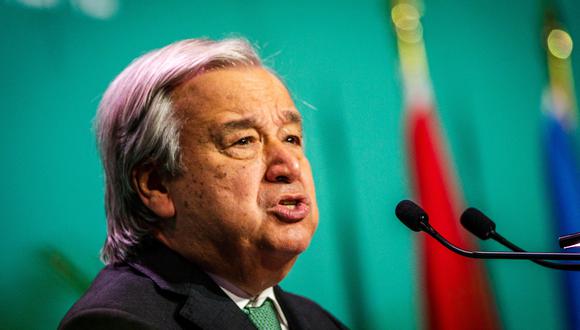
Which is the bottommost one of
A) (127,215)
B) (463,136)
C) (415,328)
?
(415,328)

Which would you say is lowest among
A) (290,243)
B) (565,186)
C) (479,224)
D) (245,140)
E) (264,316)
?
(264,316)

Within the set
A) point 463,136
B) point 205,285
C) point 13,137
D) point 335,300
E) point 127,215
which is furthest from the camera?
point 463,136

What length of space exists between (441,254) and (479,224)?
37.4 inches

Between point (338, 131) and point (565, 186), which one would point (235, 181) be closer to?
point (338, 131)

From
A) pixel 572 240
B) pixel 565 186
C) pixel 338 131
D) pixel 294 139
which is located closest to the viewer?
pixel 572 240

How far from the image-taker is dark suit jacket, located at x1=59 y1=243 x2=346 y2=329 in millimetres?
1448

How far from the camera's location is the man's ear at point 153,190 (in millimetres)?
1715

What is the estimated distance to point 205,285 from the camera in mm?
1657

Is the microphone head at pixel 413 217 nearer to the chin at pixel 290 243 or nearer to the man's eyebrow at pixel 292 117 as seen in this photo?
the chin at pixel 290 243

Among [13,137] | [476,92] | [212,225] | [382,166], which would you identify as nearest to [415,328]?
[382,166]

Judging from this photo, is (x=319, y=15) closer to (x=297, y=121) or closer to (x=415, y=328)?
(x=297, y=121)

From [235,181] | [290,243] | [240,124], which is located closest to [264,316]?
[290,243]

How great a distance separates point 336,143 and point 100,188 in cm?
83

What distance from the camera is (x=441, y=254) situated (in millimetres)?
2533
